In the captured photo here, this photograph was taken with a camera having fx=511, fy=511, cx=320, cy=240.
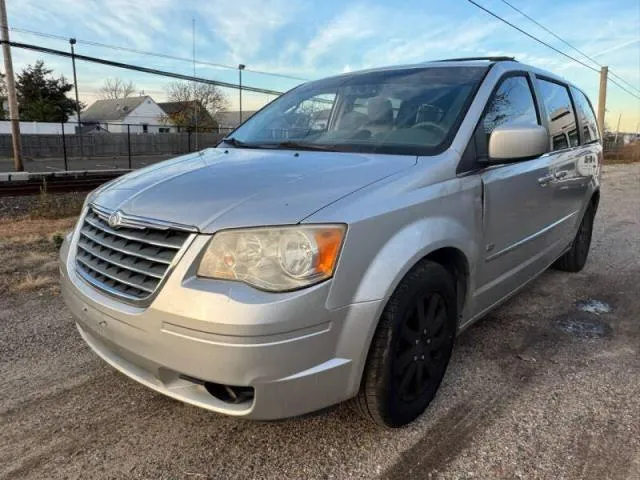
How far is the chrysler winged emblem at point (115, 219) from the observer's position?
2.18 m

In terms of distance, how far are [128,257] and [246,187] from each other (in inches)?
22.4

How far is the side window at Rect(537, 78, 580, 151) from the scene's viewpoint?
3.74 metres

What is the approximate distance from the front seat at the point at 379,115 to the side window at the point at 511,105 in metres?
0.53

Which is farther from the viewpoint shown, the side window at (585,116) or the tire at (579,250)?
the tire at (579,250)

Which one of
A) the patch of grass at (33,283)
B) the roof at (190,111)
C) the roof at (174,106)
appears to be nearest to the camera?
the patch of grass at (33,283)

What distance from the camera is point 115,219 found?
220cm

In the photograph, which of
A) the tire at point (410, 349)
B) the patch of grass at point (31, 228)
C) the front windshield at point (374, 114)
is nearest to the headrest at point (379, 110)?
the front windshield at point (374, 114)

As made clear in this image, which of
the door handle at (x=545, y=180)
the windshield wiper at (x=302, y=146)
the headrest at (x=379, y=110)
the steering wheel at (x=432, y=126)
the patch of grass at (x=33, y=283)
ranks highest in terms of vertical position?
the headrest at (x=379, y=110)

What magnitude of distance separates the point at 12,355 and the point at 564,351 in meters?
3.50

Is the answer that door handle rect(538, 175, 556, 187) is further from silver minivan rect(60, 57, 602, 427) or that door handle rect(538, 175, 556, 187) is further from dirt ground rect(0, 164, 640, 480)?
dirt ground rect(0, 164, 640, 480)

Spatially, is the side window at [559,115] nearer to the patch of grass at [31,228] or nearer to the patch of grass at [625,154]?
the patch of grass at [31,228]

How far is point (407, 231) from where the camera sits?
219 cm

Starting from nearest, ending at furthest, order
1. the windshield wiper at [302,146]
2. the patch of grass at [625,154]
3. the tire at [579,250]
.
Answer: the windshield wiper at [302,146]
the tire at [579,250]
the patch of grass at [625,154]

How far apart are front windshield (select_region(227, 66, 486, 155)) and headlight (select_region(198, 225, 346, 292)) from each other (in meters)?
0.89
